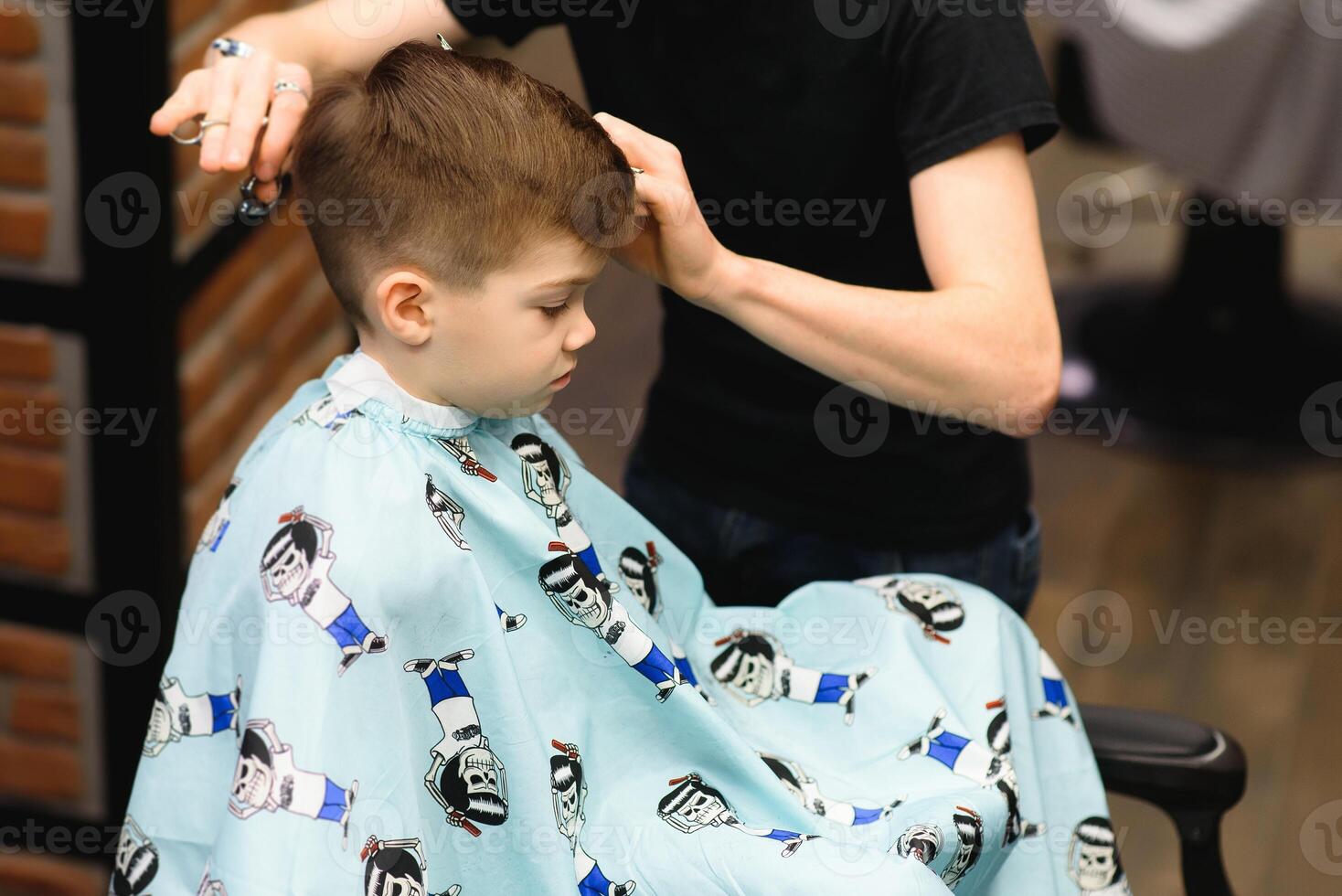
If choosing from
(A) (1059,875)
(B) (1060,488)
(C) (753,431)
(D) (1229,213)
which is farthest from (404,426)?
(D) (1229,213)

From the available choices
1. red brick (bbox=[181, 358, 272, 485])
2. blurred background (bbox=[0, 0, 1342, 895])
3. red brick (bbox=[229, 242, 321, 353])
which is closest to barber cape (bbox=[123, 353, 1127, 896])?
blurred background (bbox=[0, 0, 1342, 895])

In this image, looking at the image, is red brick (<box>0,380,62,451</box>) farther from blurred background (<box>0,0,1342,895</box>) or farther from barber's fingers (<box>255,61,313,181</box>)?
barber's fingers (<box>255,61,313,181</box>)

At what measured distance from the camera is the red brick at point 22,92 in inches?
68.1

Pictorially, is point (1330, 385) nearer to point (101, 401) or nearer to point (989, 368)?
point (989, 368)

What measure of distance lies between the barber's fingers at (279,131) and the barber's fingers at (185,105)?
0.21 feet

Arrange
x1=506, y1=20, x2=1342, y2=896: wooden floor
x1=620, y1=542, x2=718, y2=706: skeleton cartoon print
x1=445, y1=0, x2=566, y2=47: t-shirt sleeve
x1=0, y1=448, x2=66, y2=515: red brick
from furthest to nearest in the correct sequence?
x1=506, y1=20, x2=1342, y2=896: wooden floor, x1=0, y1=448, x2=66, y2=515: red brick, x1=445, y1=0, x2=566, y2=47: t-shirt sleeve, x1=620, y1=542, x2=718, y2=706: skeleton cartoon print

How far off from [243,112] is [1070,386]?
2.54 m

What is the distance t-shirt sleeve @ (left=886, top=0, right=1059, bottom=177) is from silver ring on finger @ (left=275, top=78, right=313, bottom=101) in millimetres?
496

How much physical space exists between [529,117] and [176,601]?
116 centimetres

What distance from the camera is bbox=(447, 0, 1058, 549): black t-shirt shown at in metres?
1.25

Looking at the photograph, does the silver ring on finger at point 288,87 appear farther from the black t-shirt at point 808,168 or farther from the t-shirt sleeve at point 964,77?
the t-shirt sleeve at point 964,77

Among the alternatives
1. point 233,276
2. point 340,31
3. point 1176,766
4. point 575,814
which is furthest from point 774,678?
point 233,276

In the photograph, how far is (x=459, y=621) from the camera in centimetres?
Answer: 115

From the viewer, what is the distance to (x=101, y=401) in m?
1.86
